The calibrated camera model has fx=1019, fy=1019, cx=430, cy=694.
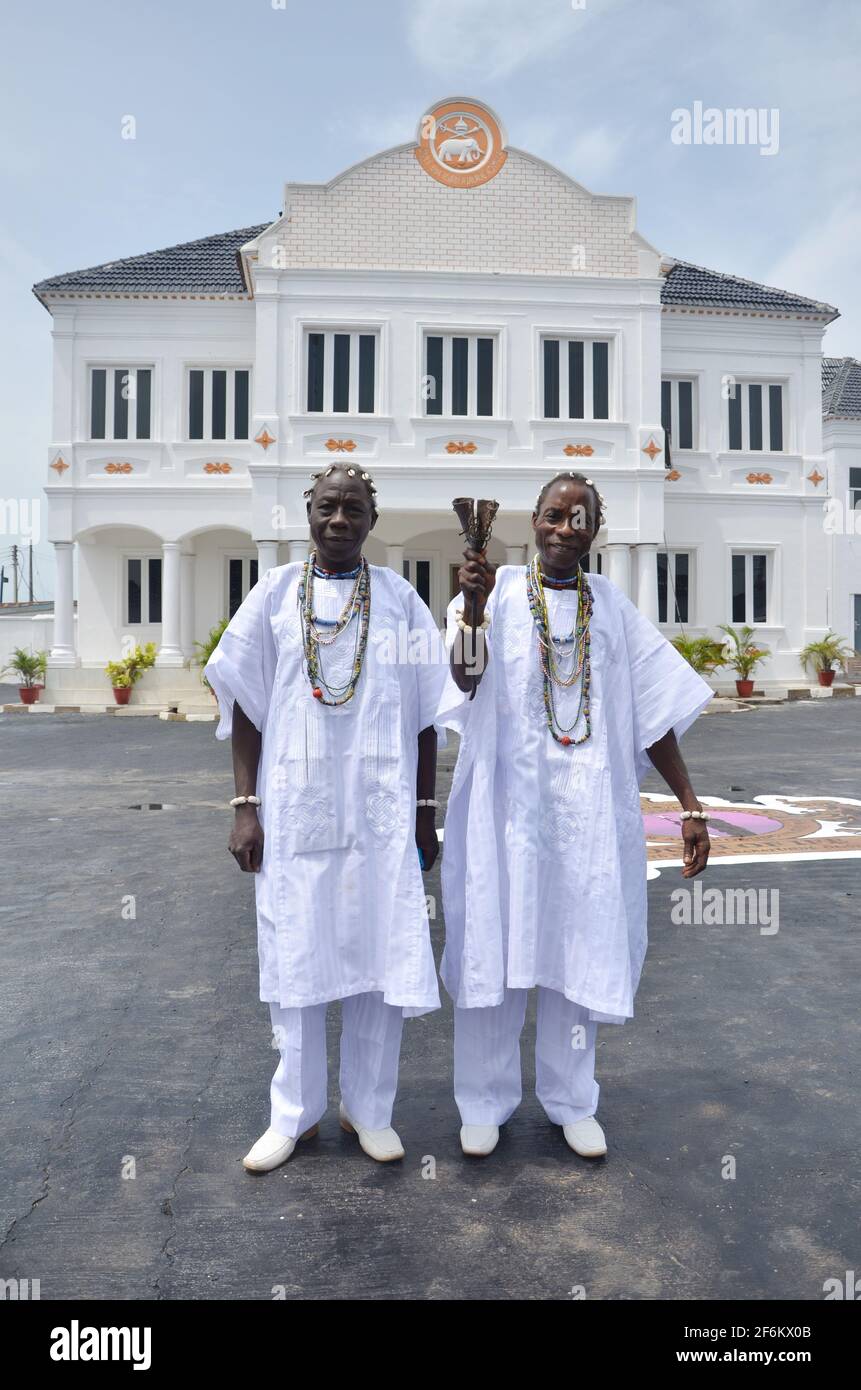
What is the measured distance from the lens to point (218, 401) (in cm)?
2134

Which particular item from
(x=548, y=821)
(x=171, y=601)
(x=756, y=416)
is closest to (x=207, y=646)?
(x=171, y=601)

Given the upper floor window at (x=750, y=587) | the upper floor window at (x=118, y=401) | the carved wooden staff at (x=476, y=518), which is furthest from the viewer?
the upper floor window at (x=750, y=587)

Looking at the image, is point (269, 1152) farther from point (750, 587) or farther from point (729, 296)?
point (729, 296)

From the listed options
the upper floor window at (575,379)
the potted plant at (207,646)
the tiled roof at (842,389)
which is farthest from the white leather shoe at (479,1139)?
the tiled roof at (842,389)

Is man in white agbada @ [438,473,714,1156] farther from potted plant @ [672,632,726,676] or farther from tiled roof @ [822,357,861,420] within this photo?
tiled roof @ [822,357,861,420]

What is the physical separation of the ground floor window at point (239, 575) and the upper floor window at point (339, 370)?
4195 mm

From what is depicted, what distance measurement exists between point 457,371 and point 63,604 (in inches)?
369

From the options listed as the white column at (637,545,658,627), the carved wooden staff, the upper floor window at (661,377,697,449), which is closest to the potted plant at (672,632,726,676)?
the white column at (637,545,658,627)

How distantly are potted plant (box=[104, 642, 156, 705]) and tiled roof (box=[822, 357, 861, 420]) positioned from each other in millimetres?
20786

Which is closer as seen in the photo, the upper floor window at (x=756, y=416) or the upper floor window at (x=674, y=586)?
the upper floor window at (x=674, y=586)

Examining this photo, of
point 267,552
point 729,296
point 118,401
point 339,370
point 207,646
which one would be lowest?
point 207,646

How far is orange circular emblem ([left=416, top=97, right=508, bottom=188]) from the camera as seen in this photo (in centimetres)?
1927

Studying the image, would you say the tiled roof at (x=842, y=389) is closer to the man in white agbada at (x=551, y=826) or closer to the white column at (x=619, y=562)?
the white column at (x=619, y=562)

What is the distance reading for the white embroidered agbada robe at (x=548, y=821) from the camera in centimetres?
298
